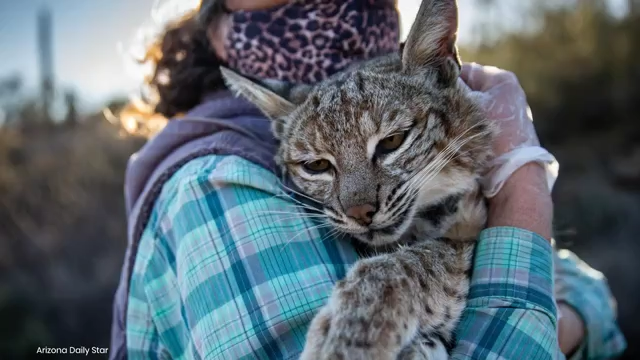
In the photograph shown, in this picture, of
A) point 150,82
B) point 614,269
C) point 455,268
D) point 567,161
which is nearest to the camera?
point 455,268

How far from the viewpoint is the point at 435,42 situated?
2.42 m

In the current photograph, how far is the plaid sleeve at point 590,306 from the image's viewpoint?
298cm

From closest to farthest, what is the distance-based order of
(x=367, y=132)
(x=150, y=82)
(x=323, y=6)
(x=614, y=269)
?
(x=367, y=132), (x=323, y=6), (x=150, y=82), (x=614, y=269)

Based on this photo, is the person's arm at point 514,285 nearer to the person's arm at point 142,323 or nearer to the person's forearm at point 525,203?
the person's forearm at point 525,203

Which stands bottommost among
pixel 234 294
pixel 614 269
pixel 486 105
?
pixel 614 269

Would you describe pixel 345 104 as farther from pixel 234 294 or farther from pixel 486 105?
pixel 234 294

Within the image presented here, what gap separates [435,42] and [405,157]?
0.49 meters

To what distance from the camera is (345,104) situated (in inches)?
96.9

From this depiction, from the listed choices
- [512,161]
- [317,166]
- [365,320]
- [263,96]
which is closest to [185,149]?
[263,96]

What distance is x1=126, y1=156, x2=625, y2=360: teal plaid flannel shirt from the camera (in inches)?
77.3

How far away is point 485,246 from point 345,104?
0.79 m

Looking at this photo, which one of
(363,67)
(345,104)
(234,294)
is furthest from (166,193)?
(363,67)

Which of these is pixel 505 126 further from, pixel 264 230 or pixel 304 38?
pixel 264 230

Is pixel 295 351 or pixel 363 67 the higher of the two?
pixel 363 67
